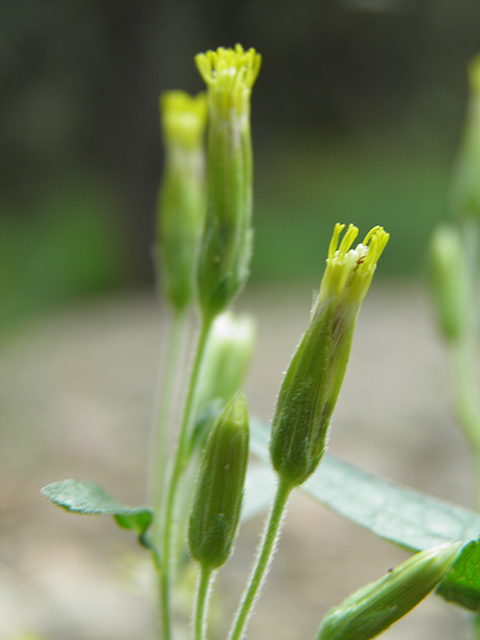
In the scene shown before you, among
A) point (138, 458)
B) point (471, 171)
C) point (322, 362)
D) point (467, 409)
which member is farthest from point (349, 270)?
point (138, 458)

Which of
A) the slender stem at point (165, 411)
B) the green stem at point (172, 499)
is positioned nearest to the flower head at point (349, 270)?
the green stem at point (172, 499)

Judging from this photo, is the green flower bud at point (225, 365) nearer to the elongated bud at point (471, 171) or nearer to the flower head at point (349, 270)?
the flower head at point (349, 270)

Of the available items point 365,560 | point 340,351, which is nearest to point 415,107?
Answer: point 365,560

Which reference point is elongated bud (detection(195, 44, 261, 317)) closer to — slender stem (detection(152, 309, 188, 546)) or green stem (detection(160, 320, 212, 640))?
green stem (detection(160, 320, 212, 640))

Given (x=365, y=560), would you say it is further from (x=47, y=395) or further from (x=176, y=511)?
(x=47, y=395)

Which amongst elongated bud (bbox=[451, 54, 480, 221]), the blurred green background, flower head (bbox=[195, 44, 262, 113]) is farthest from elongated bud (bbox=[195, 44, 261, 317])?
the blurred green background

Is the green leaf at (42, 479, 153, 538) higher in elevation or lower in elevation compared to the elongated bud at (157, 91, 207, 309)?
lower

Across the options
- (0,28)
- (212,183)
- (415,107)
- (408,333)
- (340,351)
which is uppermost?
→ (0,28)
